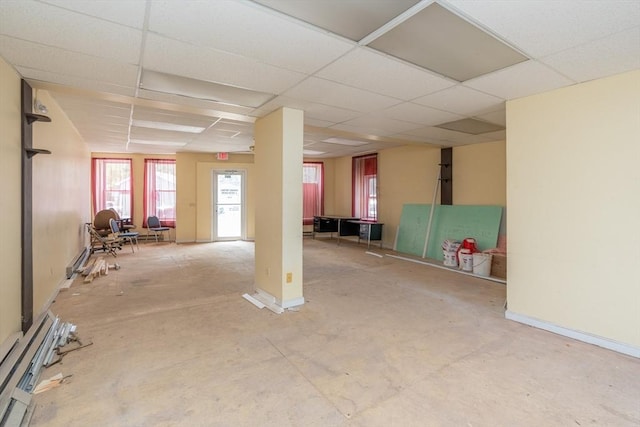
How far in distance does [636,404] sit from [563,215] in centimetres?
161

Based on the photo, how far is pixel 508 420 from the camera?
184cm

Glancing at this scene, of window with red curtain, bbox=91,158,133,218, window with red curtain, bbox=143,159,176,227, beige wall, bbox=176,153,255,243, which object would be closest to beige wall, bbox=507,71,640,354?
beige wall, bbox=176,153,255,243

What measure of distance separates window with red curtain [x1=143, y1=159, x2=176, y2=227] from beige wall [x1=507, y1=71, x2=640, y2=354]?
8.26m

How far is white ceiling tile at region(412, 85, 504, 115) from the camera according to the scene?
10.3 ft

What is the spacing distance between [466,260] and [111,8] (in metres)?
5.60

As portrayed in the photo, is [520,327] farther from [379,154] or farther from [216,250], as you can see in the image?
[216,250]

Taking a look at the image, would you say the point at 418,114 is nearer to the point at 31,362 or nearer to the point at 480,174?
the point at 480,174

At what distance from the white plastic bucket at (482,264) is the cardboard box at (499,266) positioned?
0.07 metres

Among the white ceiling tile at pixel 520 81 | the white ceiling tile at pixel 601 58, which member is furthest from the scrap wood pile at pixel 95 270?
the white ceiling tile at pixel 601 58

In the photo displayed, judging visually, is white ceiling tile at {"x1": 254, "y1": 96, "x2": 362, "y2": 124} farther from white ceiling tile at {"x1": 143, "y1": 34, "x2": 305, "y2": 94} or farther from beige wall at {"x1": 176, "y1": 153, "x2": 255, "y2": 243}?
beige wall at {"x1": 176, "y1": 153, "x2": 255, "y2": 243}

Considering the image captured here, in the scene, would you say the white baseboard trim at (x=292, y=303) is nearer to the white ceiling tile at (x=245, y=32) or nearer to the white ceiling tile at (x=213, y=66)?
the white ceiling tile at (x=213, y=66)

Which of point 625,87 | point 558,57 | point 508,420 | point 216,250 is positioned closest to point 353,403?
point 508,420

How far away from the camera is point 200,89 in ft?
10.2

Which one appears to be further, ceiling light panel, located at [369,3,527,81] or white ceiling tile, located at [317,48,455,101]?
white ceiling tile, located at [317,48,455,101]
